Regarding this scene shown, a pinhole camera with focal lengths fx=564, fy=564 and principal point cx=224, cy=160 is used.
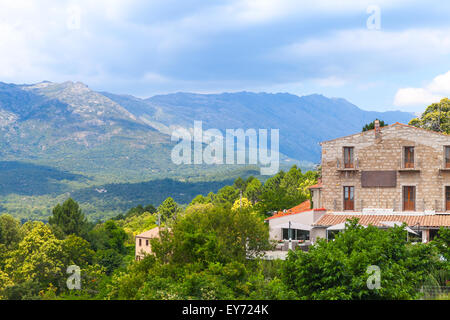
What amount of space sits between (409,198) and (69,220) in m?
45.0

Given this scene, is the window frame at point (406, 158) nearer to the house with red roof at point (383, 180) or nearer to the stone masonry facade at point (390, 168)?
the house with red roof at point (383, 180)

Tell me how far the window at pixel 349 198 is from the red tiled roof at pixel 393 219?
3.47 feet

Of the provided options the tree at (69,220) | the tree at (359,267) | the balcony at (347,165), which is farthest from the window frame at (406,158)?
the tree at (69,220)

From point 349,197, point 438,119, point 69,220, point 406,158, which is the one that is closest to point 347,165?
point 349,197

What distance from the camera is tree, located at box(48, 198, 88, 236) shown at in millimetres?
69312

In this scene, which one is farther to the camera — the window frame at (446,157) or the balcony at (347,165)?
the balcony at (347,165)

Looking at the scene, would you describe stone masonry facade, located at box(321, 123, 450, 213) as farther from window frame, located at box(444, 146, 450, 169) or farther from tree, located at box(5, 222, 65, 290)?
tree, located at box(5, 222, 65, 290)

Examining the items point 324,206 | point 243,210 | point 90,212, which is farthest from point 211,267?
point 90,212

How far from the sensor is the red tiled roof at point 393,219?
3559cm

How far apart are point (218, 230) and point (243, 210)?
9.46 feet

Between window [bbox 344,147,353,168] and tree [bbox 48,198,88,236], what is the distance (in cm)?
3944

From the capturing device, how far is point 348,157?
4016cm

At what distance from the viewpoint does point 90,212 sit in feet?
591
